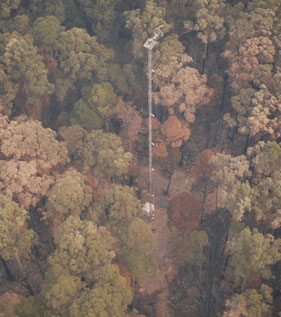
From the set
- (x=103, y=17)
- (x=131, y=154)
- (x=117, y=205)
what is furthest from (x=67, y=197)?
(x=103, y=17)

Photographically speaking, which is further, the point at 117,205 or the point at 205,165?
the point at 205,165

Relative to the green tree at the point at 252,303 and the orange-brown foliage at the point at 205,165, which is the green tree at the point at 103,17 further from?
the green tree at the point at 252,303

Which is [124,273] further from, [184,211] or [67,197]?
[67,197]

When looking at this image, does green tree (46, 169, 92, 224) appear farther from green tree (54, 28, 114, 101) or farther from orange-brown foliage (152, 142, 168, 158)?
green tree (54, 28, 114, 101)

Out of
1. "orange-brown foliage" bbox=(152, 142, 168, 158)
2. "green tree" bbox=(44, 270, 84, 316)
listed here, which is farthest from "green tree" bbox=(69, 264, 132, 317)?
"orange-brown foliage" bbox=(152, 142, 168, 158)

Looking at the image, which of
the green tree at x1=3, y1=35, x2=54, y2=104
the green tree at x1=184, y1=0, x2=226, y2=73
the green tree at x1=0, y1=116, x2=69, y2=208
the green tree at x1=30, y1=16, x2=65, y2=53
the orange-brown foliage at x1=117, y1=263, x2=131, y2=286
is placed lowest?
the orange-brown foliage at x1=117, y1=263, x2=131, y2=286

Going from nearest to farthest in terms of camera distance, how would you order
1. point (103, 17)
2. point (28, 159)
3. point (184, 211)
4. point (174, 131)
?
point (28, 159) → point (184, 211) → point (174, 131) → point (103, 17)
